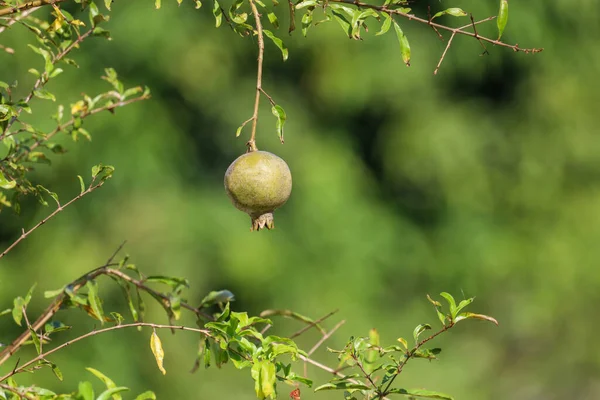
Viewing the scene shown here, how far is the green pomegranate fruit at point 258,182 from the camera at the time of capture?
1122 millimetres

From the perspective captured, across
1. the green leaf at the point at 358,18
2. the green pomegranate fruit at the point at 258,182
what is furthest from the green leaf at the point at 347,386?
the green leaf at the point at 358,18

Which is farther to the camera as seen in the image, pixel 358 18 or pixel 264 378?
pixel 358 18

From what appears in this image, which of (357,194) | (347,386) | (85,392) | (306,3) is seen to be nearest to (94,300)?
(85,392)

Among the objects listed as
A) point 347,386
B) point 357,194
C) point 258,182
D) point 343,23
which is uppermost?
point 343,23

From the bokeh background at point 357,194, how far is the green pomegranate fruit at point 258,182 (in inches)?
102

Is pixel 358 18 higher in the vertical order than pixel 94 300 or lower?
higher

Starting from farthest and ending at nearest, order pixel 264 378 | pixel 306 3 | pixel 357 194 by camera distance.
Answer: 1. pixel 357 194
2. pixel 306 3
3. pixel 264 378

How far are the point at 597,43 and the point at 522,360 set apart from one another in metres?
1.55

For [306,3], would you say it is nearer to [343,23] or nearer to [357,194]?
[343,23]

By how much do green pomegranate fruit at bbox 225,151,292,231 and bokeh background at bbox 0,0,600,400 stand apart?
2582mm

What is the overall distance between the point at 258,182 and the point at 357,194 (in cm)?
299

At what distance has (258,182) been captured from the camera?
1122 mm

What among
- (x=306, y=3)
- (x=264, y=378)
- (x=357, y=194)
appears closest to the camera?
(x=264, y=378)

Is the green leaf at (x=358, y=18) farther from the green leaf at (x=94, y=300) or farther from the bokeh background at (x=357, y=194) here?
the bokeh background at (x=357, y=194)
